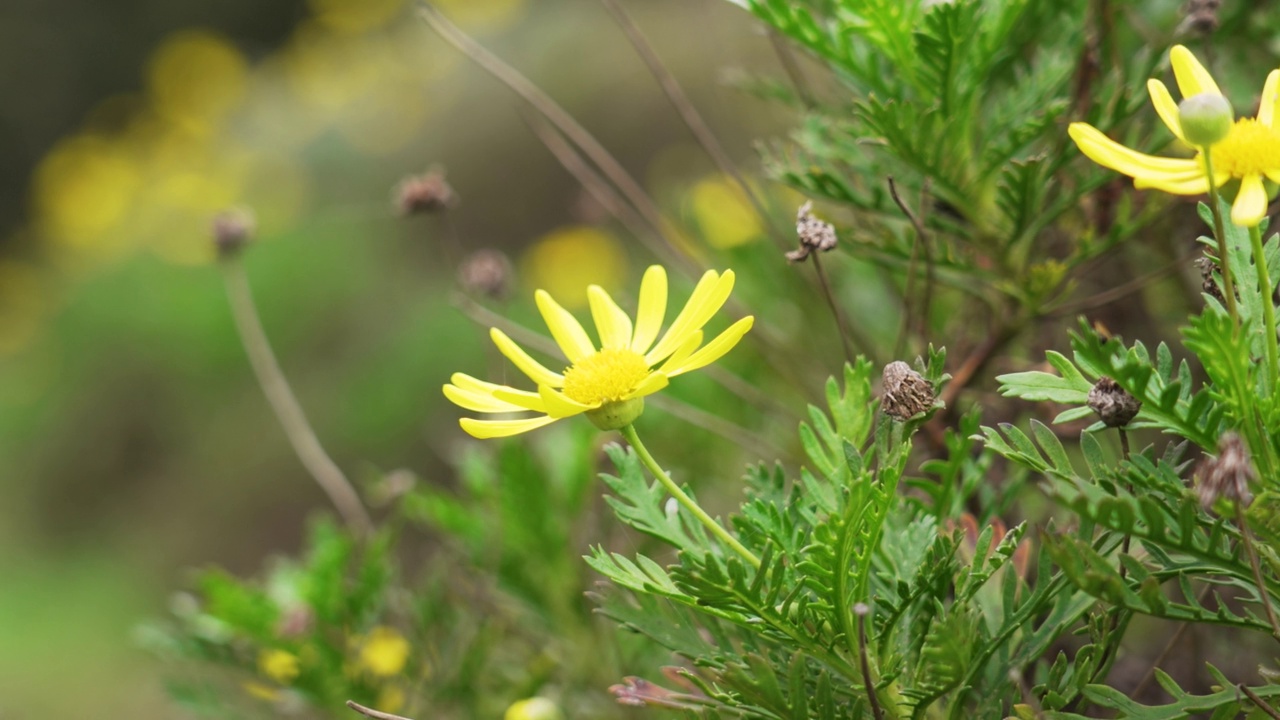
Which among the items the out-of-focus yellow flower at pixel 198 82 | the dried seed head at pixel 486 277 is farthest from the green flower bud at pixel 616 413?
the out-of-focus yellow flower at pixel 198 82

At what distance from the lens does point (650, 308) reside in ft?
1.48

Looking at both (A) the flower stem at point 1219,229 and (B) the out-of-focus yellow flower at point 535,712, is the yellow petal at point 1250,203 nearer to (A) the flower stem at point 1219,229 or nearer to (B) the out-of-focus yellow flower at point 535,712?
(A) the flower stem at point 1219,229

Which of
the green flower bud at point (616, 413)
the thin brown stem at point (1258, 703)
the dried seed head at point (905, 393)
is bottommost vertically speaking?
the thin brown stem at point (1258, 703)

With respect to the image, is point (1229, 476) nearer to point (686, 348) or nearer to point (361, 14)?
point (686, 348)

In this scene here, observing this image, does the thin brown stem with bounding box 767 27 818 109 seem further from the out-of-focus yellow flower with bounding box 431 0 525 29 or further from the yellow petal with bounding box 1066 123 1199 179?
the out-of-focus yellow flower with bounding box 431 0 525 29

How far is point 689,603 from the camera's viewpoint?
0.36m

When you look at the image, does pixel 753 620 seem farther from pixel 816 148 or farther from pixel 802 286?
pixel 802 286

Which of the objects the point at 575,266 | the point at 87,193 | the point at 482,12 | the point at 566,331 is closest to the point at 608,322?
the point at 566,331

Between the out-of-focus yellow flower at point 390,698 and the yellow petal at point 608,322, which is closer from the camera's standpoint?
the yellow petal at point 608,322

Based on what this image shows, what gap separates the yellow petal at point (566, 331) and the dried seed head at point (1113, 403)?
0.20 meters

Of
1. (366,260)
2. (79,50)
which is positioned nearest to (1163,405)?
(366,260)

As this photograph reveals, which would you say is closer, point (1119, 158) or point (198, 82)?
point (1119, 158)

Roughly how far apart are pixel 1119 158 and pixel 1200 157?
0.08 feet

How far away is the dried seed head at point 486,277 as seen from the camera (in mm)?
716
